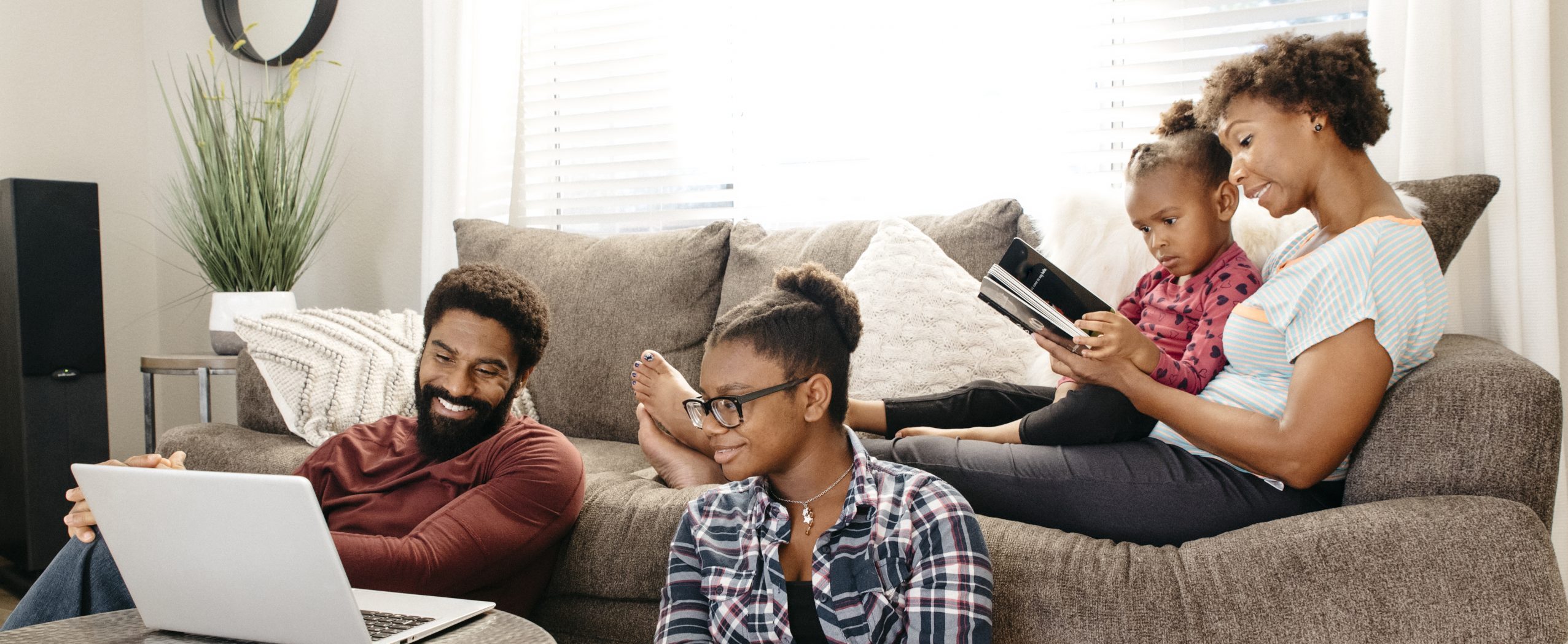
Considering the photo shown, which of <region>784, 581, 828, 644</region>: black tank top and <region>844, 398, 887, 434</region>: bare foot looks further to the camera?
<region>844, 398, 887, 434</region>: bare foot

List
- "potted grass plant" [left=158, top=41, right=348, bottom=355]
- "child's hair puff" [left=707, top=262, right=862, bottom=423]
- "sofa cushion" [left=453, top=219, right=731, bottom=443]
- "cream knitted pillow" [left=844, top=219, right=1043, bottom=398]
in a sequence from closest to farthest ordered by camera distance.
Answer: "child's hair puff" [left=707, top=262, right=862, bottom=423]
"cream knitted pillow" [left=844, top=219, right=1043, bottom=398]
"sofa cushion" [left=453, top=219, right=731, bottom=443]
"potted grass plant" [left=158, top=41, right=348, bottom=355]

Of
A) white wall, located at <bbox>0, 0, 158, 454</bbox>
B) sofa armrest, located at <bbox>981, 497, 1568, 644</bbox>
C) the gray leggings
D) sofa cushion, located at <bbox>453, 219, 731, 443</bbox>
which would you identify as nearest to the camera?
sofa armrest, located at <bbox>981, 497, 1568, 644</bbox>

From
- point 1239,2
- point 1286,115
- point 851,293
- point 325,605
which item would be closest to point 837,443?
point 851,293

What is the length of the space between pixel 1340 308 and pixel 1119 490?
1.15ft

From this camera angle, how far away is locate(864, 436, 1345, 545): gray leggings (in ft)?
4.16

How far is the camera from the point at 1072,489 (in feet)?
4.36

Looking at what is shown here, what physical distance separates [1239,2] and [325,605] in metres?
2.15

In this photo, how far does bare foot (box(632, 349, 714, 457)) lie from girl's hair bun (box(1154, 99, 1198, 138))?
89 centimetres

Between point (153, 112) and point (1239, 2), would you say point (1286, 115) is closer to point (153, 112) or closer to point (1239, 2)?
point (1239, 2)

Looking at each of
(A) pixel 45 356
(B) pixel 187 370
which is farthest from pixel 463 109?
(A) pixel 45 356

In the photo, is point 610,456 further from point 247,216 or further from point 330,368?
point 247,216

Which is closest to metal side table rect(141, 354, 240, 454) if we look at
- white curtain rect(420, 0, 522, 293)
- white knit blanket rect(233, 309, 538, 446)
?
white knit blanket rect(233, 309, 538, 446)

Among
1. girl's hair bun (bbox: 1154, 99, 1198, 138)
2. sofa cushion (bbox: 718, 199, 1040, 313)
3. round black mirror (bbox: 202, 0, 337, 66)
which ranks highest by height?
round black mirror (bbox: 202, 0, 337, 66)

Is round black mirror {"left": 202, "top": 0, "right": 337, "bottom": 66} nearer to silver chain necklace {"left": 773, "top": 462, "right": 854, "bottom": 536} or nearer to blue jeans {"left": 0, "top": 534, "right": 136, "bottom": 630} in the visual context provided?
blue jeans {"left": 0, "top": 534, "right": 136, "bottom": 630}
